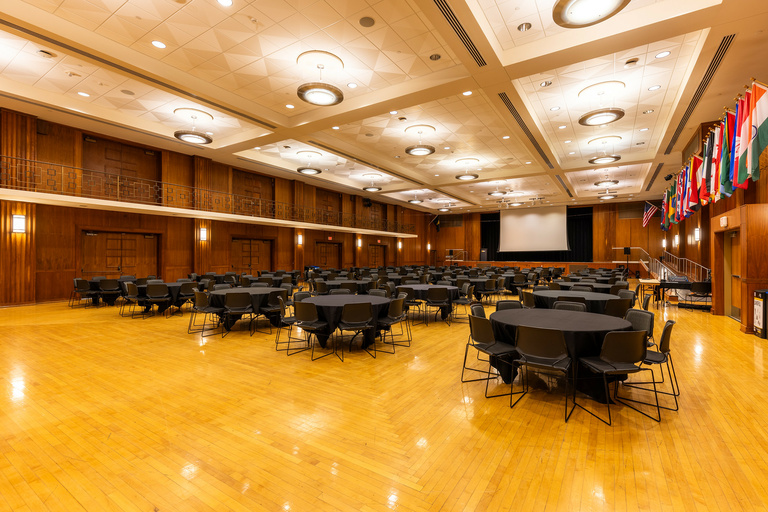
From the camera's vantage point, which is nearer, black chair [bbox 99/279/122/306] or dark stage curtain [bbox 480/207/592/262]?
black chair [bbox 99/279/122/306]

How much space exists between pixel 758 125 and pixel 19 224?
55.3 feet

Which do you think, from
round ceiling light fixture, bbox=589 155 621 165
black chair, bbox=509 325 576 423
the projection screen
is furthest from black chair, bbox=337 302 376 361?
the projection screen

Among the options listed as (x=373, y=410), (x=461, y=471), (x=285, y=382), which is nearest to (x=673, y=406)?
(x=461, y=471)

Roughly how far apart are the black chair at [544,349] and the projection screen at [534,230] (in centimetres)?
2379

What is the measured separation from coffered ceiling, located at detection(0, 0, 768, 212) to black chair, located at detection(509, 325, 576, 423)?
471cm

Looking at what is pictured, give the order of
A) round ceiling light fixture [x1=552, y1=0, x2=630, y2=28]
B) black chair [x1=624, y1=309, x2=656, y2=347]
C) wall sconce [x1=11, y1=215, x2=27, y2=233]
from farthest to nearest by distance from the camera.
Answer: wall sconce [x1=11, y1=215, x2=27, y2=233]
round ceiling light fixture [x1=552, y1=0, x2=630, y2=28]
black chair [x1=624, y1=309, x2=656, y2=347]

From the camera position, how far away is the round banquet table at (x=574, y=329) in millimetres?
3609

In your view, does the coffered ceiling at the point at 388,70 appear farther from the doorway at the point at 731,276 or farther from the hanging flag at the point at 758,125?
the doorway at the point at 731,276

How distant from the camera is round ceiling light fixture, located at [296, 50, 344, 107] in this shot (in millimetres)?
6933

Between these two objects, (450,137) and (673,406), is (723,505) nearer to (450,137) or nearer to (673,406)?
(673,406)

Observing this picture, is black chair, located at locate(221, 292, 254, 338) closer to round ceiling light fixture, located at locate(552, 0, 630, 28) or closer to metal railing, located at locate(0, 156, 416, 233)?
round ceiling light fixture, located at locate(552, 0, 630, 28)

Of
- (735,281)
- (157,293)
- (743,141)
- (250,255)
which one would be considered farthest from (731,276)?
(250,255)

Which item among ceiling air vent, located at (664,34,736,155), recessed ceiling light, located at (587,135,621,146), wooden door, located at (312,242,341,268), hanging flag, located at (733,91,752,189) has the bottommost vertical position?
wooden door, located at (312,242,341,268)

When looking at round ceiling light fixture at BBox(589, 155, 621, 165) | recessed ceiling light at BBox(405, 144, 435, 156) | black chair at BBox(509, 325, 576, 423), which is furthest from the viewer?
round ceiling light fixture at BBox(589, 155, 621, 165)
